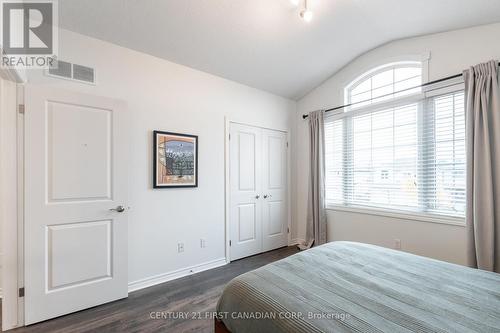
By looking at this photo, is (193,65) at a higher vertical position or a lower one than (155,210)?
higher

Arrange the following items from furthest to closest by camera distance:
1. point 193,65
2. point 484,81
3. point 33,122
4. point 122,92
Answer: point 193,65 → point 122,92 → point 484,81 → point 33,122

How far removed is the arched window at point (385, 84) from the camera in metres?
2.77

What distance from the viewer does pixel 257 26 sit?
2453mm

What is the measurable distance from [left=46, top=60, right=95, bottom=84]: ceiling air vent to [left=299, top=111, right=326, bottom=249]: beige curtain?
2.95 metres

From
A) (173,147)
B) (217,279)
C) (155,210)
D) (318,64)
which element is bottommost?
(217,279)

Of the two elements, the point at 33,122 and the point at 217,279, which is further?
the point at 217,279

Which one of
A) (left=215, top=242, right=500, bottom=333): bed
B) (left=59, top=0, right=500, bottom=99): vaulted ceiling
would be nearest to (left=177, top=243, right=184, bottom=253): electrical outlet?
(left=215, top=242, right=500, bottom=333): bed

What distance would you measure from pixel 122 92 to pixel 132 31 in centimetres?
61

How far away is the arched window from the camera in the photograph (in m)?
2.77

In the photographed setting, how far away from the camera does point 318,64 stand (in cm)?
320

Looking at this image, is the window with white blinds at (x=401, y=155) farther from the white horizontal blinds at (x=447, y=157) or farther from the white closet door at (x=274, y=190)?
the white closet door at (x=274, y=190)

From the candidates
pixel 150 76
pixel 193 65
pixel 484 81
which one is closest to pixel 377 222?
pixel 484 81

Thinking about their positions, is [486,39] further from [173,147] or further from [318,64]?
[173,147]

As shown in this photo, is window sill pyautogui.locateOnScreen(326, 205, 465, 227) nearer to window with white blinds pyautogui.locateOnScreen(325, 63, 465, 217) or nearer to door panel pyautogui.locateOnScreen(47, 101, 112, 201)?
window with white blinds pyautogui.locateOnScreen(325, 63, 465, 217)
